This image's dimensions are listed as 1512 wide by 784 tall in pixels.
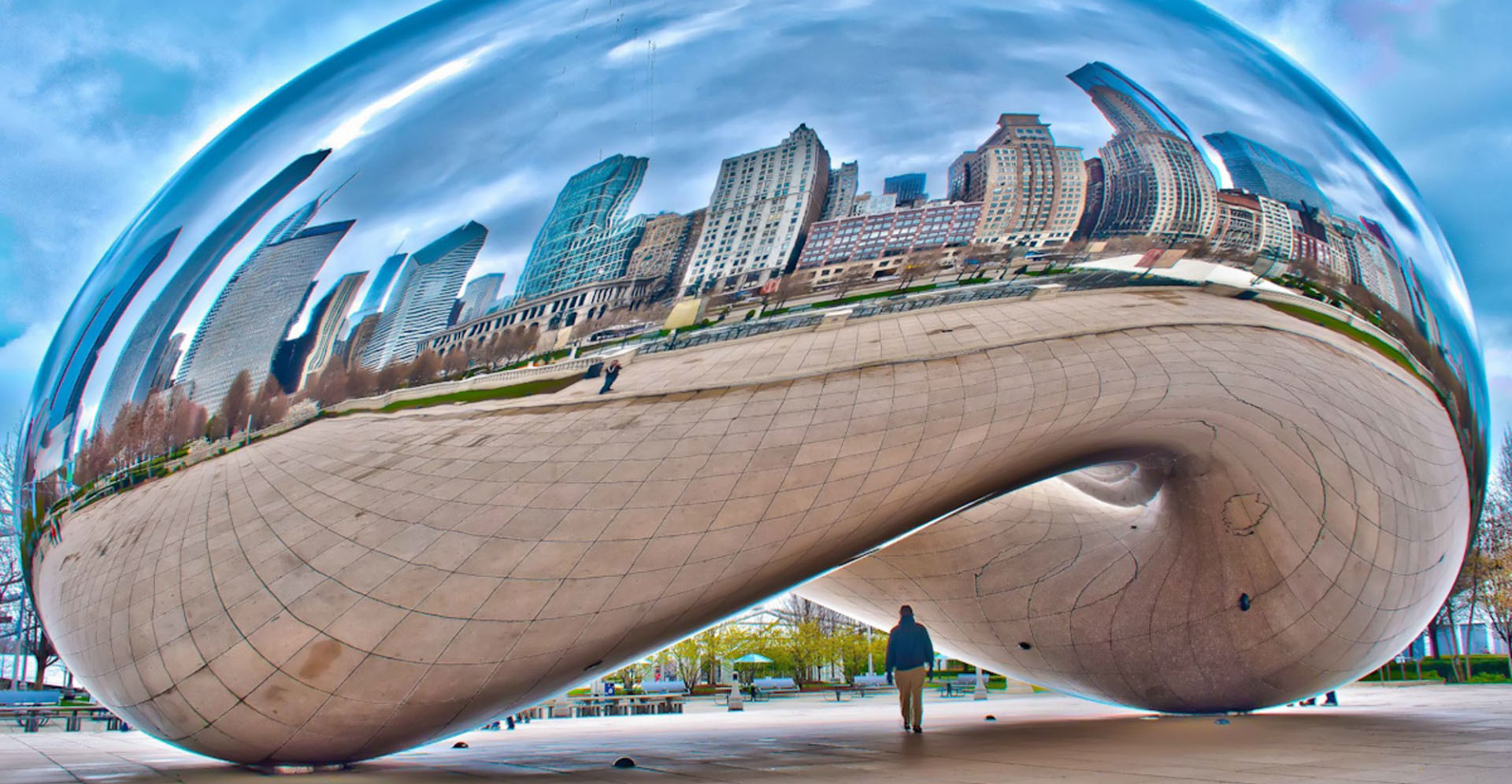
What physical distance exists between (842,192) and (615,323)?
3.20 feet

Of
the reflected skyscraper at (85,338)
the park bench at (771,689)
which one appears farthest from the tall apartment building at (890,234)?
the park bench at (771,689)

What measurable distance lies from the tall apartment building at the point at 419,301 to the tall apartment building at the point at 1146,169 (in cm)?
248

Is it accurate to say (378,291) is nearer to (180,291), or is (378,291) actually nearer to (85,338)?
(180,291)

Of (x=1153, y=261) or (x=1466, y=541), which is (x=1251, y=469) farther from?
(x=1153, y=261)

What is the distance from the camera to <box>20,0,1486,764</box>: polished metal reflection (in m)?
3.78

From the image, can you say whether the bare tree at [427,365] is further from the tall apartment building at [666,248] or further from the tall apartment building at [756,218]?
the tall apartment building at [756,218]

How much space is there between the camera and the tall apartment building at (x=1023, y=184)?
153 inches

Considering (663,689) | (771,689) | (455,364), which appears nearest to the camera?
(455,364)

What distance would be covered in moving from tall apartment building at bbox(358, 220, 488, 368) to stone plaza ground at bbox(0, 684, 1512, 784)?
2.07 meters

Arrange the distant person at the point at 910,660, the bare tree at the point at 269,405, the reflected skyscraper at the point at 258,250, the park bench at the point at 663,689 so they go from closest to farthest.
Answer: the bare tree at the point at 269,405
the reflected skyscraper at the point at 258,250
the distant person at the point at 910,660
the park bench at the point at 663,689

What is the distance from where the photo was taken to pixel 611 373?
3.78 meters

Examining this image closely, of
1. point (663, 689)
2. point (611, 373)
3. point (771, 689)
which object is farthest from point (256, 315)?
point (771, 689)

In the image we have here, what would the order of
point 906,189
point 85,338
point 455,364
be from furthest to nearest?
point 85,338, point 906,189, point 455,364

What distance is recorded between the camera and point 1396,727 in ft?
22.1
